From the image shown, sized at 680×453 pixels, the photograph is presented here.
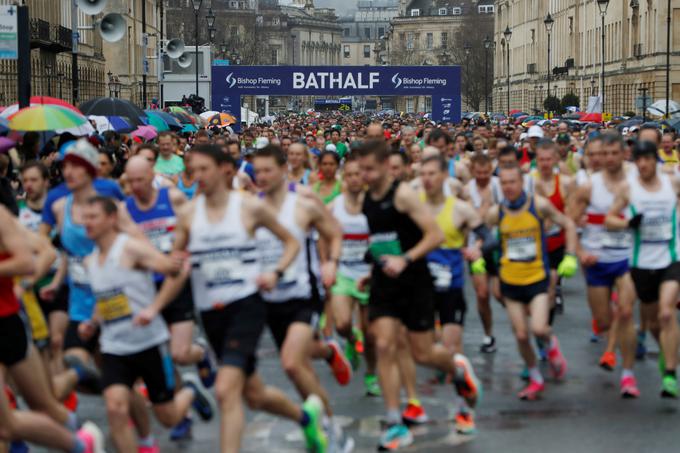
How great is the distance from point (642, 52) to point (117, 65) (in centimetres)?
2965

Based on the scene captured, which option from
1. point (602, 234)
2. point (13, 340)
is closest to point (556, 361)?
point (602, 234)

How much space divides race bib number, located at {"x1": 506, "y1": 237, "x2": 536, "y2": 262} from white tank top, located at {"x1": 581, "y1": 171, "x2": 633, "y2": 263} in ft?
2.43

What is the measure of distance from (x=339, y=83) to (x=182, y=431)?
54879 millimetres

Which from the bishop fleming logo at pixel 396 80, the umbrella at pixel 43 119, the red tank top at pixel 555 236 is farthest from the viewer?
the bishop fleming logo at pixel 396 80

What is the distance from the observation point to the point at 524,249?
11.5 m

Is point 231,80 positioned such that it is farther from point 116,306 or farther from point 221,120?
point 116,306

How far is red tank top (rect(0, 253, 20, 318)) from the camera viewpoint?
8086mm

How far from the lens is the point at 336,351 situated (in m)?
11.1

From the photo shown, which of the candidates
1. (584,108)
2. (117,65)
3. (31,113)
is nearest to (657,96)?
(584,108)

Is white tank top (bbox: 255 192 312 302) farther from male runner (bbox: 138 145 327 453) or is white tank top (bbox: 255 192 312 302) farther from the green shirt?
the green shirt

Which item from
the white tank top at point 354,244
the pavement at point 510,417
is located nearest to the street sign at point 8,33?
the pavement at point 510,417

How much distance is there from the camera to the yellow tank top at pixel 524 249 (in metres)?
11.4

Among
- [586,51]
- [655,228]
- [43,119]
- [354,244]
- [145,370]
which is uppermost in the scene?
[586,51]

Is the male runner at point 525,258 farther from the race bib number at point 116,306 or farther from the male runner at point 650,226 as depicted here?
the race bib number at point 116,306
